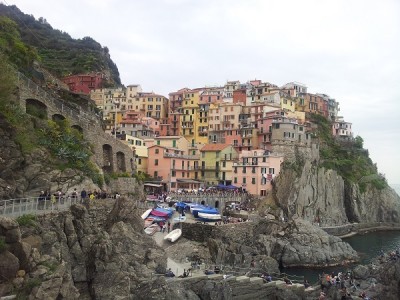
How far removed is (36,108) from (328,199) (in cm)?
5169

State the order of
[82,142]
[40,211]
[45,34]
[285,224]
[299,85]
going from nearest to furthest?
[40,211] → [82,142] → [285,224] → [299,85] → [45,34]

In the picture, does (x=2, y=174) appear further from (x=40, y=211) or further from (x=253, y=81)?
(x=253, y=81)

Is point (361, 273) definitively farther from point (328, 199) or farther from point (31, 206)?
point (328, 199)

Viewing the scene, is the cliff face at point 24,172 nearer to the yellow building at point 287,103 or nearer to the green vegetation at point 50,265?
the green vegetation at point 50,265

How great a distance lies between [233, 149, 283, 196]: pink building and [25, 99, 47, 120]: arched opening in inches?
1483

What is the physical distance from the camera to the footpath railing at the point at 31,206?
2148 cm

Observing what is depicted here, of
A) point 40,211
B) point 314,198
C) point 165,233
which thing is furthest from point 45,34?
point 40,211

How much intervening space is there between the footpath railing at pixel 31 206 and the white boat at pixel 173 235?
46.6 feet

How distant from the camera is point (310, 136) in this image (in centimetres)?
7956

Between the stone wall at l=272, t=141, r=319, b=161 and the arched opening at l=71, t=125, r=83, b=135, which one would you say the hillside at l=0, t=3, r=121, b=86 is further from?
the arched opening at l=71, t=125, r=83, b=135

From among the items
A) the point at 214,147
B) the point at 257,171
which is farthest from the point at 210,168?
the point at 257,171

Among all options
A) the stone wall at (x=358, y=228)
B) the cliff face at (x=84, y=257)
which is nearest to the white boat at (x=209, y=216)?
the cliff face at (x=84, y=257)

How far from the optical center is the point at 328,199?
238ft

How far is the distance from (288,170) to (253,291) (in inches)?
1543
